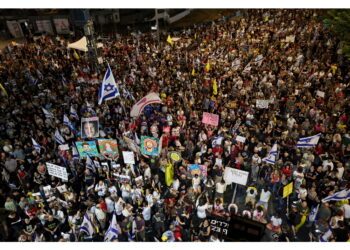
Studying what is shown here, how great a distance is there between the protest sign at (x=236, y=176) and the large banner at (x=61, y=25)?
3010cm

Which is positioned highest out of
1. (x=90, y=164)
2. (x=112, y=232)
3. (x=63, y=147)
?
(x=63, y=147)

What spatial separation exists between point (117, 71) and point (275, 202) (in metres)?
14.3

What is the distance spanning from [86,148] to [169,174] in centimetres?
346

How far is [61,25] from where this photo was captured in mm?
32812

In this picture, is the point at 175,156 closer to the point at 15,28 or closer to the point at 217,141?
the point at 217,141

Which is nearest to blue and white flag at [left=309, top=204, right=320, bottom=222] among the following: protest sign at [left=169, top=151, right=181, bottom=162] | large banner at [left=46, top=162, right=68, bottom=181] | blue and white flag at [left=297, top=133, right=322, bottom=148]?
blue and white flag at [left=297, top=133, right=322, bottom=148]

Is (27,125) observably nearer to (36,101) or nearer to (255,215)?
(36,101)

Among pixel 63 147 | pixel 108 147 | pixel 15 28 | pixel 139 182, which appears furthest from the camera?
pixel 15 28

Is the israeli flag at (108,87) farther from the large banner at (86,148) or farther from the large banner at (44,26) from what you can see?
the large banner at (44,26)

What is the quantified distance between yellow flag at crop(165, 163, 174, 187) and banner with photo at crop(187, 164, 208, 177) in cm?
72

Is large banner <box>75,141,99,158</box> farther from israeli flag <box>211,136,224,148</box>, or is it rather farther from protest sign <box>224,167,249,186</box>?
protest sign <box>224,167,249,186</box>

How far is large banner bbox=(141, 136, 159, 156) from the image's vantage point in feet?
35.6

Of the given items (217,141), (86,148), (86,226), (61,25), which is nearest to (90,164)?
(86,148)

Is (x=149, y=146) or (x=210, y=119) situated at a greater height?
(x=210, y=119)
